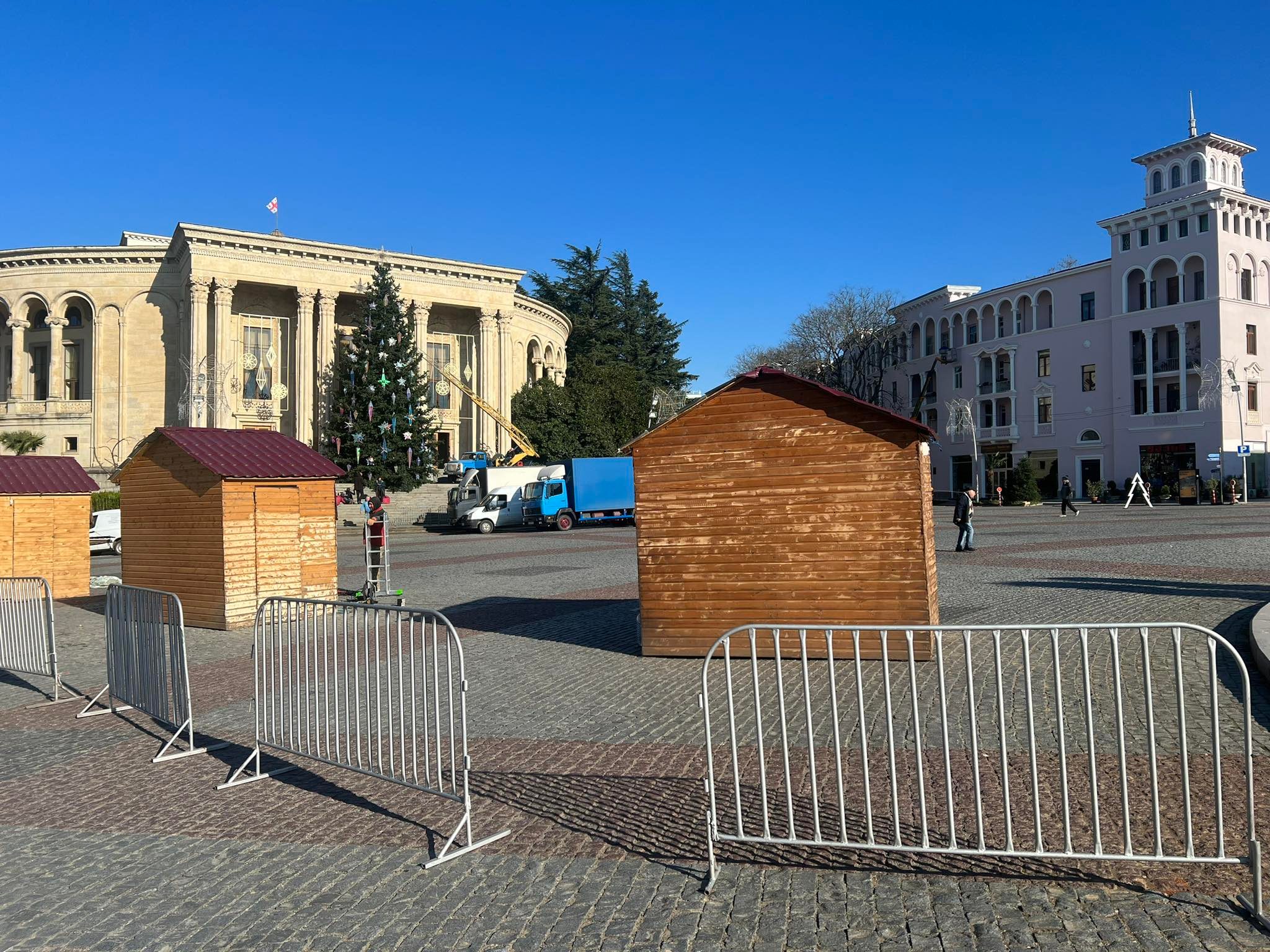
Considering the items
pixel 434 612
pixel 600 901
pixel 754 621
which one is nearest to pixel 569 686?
pixel 754 621

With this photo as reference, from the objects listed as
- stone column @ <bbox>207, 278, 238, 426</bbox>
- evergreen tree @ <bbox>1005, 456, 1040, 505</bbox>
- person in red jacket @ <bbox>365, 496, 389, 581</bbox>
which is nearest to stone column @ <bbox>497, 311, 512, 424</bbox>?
stone column @ <bbox>207, 278, 238, 426</bbox>

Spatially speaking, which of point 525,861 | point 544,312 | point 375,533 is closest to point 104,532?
point 375,533

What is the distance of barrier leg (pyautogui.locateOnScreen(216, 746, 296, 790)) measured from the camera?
5.97 metres

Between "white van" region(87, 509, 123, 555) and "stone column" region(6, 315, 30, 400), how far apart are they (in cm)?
3454

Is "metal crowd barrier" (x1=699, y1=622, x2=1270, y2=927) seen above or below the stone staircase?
below

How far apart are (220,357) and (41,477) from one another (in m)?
37.9

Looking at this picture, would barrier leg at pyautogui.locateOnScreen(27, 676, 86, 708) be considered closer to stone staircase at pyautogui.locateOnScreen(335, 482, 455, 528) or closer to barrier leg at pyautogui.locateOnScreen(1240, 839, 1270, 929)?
barrier leg at pyautogui.locateOnScreen(1240, 839, 1270, 929)

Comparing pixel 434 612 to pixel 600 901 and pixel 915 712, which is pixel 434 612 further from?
pixel 915 712

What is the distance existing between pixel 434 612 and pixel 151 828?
2111mm

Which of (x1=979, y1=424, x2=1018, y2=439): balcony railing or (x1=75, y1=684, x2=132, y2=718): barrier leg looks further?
(x1=979, y1=424, x2=1018, y2=439): balcony railing

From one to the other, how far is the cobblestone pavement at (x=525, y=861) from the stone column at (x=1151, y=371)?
170 feet

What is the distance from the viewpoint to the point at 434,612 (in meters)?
5.02

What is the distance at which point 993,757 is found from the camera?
5.80 meters

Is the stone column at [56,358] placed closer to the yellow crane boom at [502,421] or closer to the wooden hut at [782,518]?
the yellow crane boom at [502,421]
